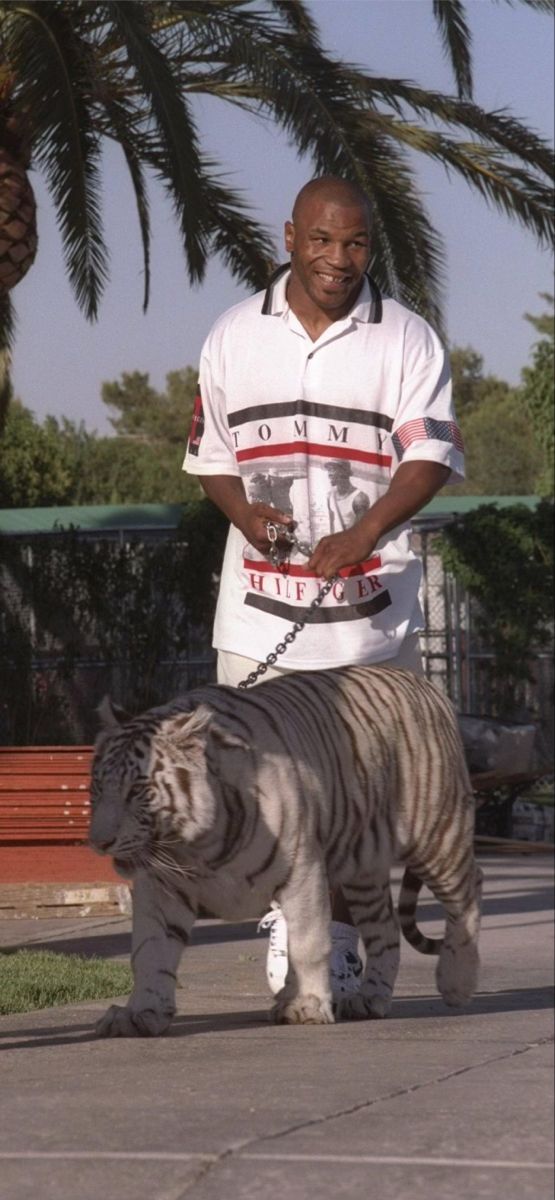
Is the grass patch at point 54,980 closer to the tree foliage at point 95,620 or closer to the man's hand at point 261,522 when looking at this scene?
the man's hand at point 261,522

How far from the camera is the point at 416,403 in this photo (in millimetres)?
5164

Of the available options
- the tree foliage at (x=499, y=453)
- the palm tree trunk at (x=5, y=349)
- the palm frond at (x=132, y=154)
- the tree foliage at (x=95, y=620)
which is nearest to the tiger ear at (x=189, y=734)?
the palm frond at (x=132, y=154)

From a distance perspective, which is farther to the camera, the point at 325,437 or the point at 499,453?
the point at 499,453

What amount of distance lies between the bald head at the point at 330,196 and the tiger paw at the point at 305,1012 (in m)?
1.98

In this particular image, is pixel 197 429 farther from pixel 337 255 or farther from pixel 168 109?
pixel 168 109

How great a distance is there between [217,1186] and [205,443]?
2734 mm

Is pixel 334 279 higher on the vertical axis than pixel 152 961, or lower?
higher

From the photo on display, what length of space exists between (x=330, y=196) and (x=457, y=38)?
9.46 meters

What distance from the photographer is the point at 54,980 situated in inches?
241

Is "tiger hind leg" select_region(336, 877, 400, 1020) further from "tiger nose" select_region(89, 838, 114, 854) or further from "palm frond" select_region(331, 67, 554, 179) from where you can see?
"palm frond" select_region(331, 67, 554, 179)

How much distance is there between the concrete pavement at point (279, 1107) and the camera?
2980 millimetres

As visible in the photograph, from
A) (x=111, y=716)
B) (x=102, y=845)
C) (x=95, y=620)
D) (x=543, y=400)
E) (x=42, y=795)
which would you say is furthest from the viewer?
→ (x=543, y=400)

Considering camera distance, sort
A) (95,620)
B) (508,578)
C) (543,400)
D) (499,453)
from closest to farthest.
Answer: (95,620) < (508,578) < (543,400) < (499,453)

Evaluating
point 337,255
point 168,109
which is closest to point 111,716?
point 337,255
